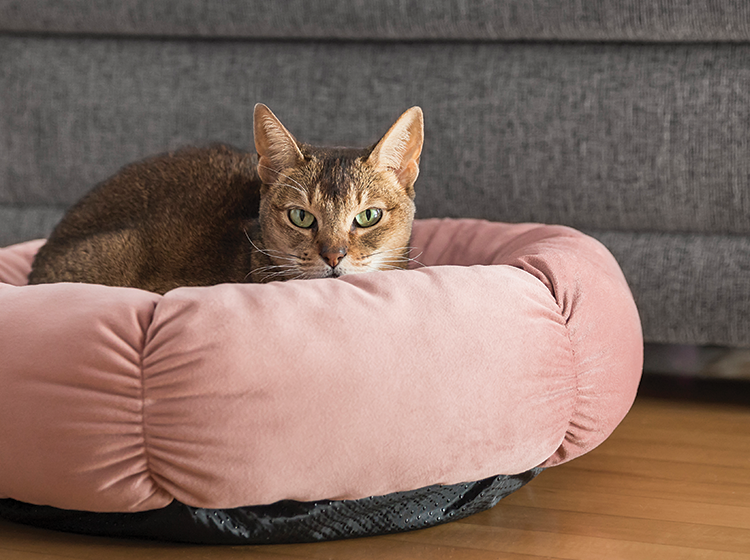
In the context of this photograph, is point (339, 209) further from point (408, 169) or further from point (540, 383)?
point (540, 383)

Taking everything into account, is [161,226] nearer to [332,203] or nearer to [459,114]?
[332,203]

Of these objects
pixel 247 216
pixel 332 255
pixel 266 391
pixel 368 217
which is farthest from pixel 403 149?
pixel 266 391

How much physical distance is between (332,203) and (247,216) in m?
0.34

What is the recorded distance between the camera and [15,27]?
2.11m

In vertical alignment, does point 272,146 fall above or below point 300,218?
above

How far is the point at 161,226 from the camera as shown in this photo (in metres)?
1.55

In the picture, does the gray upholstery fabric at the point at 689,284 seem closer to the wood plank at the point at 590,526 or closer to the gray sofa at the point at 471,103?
the gray sofa at the point at 471,103

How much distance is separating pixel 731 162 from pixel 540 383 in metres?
0.95

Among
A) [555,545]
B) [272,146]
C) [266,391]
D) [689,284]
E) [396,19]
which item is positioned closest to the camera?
[266,391]

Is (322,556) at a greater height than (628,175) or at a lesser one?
lesser

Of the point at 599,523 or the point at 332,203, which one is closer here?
the point at 599,523

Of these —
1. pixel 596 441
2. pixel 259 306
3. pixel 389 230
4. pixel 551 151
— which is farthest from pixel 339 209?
pixel 551 151

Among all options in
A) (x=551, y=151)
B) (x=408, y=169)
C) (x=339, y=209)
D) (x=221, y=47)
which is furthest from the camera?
(x=221, y=47)

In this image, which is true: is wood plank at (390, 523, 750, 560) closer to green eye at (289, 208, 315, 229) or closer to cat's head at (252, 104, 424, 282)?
cat's head at (252, 104, 424, 282)
